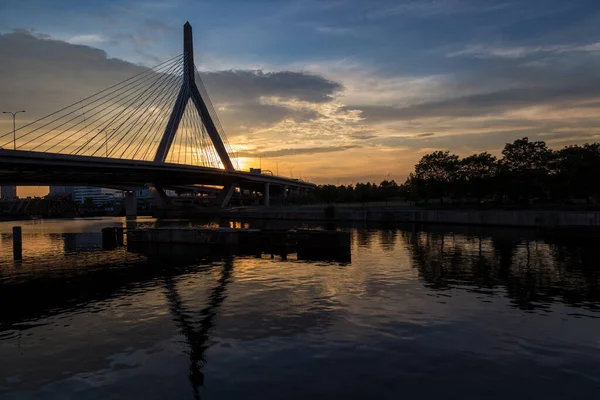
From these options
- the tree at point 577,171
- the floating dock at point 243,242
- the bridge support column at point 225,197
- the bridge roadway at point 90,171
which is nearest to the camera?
the floating dock at point 243,242

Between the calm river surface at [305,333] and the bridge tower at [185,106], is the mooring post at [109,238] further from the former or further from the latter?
the bridge tower at [185,106]

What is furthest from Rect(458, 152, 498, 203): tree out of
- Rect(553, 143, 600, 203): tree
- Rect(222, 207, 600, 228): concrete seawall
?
Rect(222, 207, 600, 228): concrete seawall

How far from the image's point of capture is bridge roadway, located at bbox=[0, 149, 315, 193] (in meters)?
65.4

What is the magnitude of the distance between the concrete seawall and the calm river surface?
111 ft

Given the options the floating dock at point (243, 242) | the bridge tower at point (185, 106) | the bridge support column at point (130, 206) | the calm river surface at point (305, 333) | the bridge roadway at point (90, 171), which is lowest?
the calm river surface at point (305, 333)

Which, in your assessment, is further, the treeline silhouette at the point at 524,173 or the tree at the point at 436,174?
the tree at the point at 436,174

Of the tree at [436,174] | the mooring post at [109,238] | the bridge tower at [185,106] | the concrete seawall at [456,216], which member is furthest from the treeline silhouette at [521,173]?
the mooring post at [109,238]

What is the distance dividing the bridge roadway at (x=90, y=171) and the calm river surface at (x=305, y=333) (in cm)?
4058

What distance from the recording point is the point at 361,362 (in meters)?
13.2

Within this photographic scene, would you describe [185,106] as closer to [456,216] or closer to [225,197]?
[225,197]

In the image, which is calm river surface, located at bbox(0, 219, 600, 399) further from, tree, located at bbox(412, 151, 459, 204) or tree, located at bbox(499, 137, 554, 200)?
tree, located at bbox(412, 151, 459, 204)

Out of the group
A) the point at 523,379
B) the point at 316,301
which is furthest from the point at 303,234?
the point at 523,379

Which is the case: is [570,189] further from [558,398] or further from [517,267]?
[558,398]

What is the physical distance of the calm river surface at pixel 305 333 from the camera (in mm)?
11773
